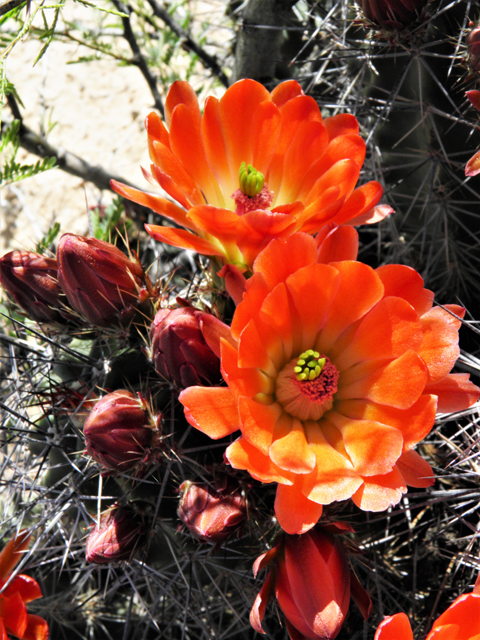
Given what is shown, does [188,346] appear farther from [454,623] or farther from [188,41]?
[188,41]

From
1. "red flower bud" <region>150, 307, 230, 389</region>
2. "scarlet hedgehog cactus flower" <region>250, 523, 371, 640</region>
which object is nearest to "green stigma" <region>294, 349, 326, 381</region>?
"red flower bud" <region>150, 307, 230, 389</region>

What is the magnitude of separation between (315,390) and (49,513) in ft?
1.60

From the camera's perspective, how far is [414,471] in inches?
29.0

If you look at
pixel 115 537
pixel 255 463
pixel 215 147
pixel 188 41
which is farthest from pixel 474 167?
pixel 188 41

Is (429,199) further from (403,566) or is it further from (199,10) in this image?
(199,10)

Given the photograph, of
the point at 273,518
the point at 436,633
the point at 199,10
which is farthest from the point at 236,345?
the point at 199,10

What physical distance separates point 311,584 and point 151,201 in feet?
1.83

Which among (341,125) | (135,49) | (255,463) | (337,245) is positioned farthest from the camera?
(135,49)

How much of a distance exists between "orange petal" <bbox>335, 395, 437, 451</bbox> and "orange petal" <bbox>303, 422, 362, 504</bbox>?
74mm

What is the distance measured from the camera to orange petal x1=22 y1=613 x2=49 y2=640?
3.12 feet

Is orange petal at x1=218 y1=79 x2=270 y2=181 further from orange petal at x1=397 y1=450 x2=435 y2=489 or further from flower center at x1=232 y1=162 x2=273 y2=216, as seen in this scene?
orange petal at x1=397 y1=450 x2=435 y2=489

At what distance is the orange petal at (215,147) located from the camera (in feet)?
2.82

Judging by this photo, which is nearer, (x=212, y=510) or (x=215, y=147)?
(x=212, y=510)

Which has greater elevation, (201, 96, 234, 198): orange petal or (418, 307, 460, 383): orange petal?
(201, 96, 234, 198): orange petal
